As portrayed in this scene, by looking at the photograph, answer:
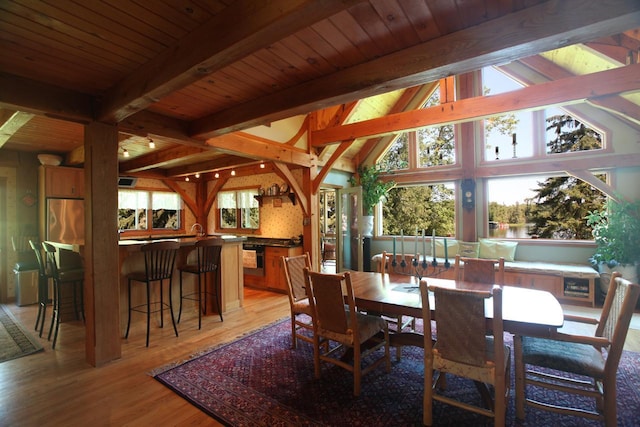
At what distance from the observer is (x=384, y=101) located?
261 inches

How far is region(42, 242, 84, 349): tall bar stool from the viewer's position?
10.7 ft

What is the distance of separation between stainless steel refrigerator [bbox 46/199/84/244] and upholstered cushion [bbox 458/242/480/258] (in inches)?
267

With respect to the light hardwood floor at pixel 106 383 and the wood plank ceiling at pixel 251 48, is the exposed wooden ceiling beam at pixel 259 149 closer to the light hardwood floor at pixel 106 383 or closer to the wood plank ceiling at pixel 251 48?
the wood plank ceiling at pixel 251 48

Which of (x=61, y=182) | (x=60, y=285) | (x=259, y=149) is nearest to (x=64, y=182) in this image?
(x=61, y=182)

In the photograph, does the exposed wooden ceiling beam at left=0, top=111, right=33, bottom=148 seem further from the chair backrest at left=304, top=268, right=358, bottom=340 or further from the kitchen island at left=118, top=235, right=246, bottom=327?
the chair backrest at left=304, top=268, right=358, bottom=340

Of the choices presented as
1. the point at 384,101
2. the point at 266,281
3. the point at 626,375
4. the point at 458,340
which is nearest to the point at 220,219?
the point at 266,281

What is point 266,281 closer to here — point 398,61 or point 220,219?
point 220,219

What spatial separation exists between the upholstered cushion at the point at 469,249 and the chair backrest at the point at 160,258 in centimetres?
497

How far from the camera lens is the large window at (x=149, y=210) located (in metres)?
7.13

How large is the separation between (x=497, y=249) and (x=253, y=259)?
178 inches

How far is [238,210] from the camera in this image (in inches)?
295

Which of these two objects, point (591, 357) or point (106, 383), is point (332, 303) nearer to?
point (591, 357)

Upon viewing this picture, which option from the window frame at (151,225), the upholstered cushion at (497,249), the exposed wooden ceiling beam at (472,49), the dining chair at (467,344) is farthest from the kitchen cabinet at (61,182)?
the upholstered cushion at (497,249)

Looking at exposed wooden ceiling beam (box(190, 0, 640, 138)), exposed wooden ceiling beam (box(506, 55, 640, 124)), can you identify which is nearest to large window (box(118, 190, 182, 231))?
exposed wooden ceiling beam (box(190, 0, 640, 138))
